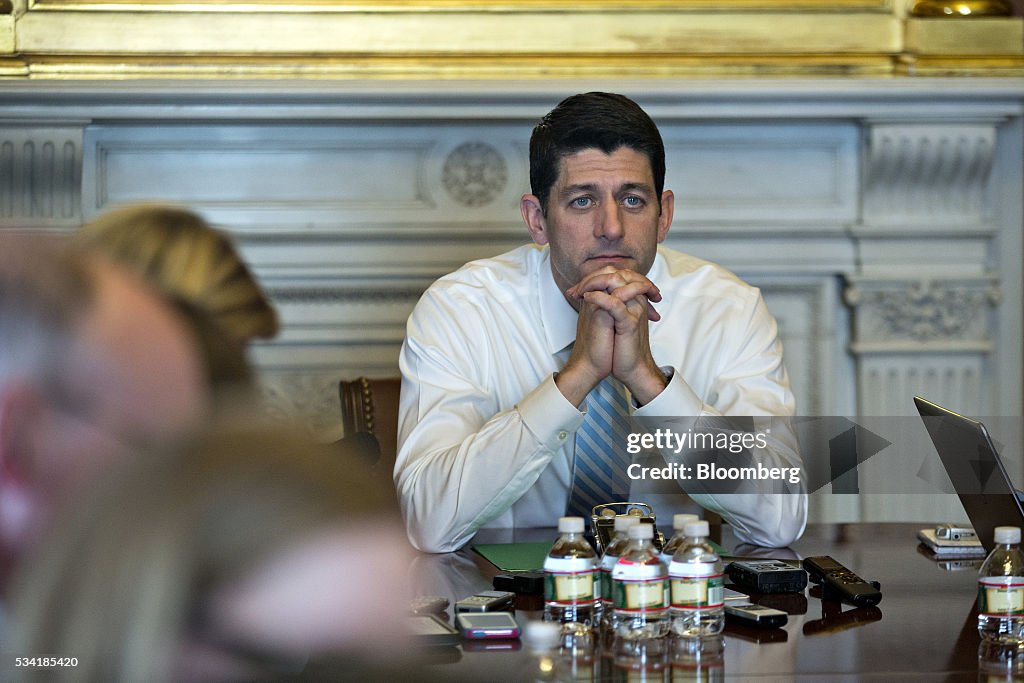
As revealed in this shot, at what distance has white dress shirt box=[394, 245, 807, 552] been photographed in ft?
5.94

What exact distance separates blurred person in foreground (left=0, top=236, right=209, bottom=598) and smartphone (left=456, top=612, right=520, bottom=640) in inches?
35.1

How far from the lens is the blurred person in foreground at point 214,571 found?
1.01ft

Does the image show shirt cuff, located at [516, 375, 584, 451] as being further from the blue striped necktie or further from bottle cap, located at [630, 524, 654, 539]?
bottle cap, located at [630, 524, 654, 539]

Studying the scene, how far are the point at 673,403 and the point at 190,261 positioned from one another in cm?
157

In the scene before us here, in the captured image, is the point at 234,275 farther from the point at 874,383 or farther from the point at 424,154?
the point at 874,383

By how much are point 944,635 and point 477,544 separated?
0.73 m

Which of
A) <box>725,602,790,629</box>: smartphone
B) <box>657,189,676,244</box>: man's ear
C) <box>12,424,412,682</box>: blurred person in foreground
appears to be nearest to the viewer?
<box>12,424,412,682</box>: blurred person in foreground

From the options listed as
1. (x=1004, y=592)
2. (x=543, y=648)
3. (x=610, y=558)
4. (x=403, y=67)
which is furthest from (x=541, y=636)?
(x=403, y=67)

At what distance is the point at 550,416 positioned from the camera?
1.83 meters

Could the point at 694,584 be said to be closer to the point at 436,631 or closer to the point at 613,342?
the point at 436,631

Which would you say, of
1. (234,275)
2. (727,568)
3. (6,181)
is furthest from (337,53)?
(234,275)

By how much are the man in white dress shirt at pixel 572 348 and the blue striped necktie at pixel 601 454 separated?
4 centimetres

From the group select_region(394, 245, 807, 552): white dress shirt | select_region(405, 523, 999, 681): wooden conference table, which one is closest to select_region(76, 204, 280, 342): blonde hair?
select_region(405, 523, 999, 681): wooden conference table

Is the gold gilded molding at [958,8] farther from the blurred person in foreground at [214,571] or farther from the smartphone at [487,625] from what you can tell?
the blurred person in foreground at [214,571]
